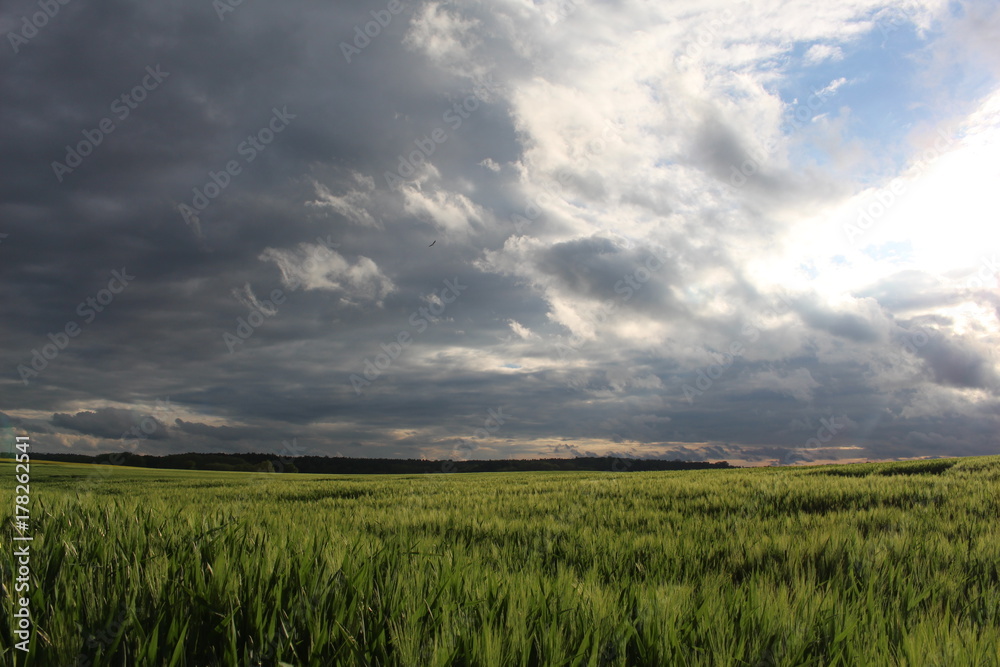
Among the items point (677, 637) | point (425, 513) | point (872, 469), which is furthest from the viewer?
point (872, 469)

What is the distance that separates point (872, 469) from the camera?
17344mm

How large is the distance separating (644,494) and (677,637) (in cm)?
854

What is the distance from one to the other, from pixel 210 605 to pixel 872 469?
2109 centimetres

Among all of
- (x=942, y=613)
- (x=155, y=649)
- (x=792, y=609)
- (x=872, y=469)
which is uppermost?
(x=155, y=649)

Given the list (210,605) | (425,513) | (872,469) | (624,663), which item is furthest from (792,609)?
(872,469)

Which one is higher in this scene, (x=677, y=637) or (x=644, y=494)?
(x=677, y=637)

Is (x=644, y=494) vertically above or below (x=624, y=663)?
below

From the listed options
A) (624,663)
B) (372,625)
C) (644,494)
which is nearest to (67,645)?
(372,625)

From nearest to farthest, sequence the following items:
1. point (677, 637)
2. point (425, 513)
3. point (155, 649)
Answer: point (155, 649), point (677, 637), point (425, 513)

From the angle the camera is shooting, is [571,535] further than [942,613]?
Yes

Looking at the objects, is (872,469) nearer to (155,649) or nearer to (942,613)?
(942,613)

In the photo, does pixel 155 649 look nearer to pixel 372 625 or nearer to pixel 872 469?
pixel 372 625

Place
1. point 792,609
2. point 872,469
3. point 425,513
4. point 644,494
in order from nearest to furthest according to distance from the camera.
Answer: point 792,609 → point 425,513 → point 644,494 → point 872,469

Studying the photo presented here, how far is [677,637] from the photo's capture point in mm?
2049
